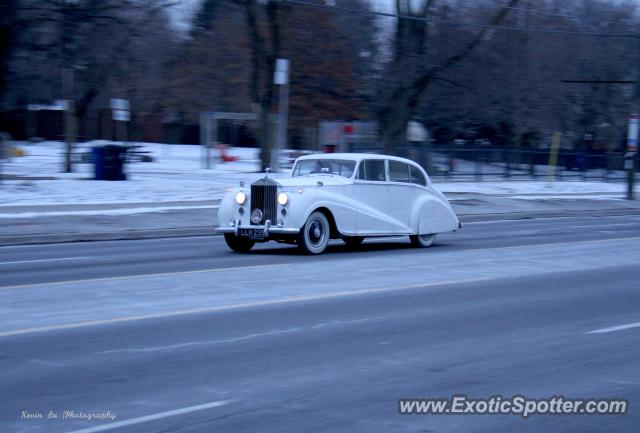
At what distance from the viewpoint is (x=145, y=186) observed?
30281 mm

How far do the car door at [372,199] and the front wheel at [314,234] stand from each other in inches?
29.4

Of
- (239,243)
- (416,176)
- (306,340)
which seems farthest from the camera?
(416,176)

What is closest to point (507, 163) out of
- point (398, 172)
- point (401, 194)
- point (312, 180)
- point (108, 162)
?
point (108, 162)

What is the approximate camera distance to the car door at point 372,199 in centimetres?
1642

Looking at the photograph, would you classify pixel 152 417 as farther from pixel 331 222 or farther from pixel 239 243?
pixel 239 243

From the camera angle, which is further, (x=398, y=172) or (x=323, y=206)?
(x=398, y=172)

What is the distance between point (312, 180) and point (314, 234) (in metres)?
0.97

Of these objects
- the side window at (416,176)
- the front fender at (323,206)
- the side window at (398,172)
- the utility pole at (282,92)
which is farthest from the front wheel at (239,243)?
the utility pole at (282,92)

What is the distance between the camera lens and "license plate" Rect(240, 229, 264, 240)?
15.5 m

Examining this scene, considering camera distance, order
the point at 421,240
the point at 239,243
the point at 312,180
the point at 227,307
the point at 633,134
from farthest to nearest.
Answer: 1. the point at 633,134
2. the point at 421,240
3. the point at 239,243
4. the point at 312,180
5. the point at 227,307

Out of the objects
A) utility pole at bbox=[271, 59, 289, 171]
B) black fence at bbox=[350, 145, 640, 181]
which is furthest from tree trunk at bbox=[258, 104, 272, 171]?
black fence at bbox=[350, 145, 640, 181]

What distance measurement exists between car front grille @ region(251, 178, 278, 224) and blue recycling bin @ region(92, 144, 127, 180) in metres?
16.7

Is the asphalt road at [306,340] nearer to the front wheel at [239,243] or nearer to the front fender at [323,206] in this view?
the front fender at [323,206]

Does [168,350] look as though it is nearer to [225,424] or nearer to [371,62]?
[225,424]
